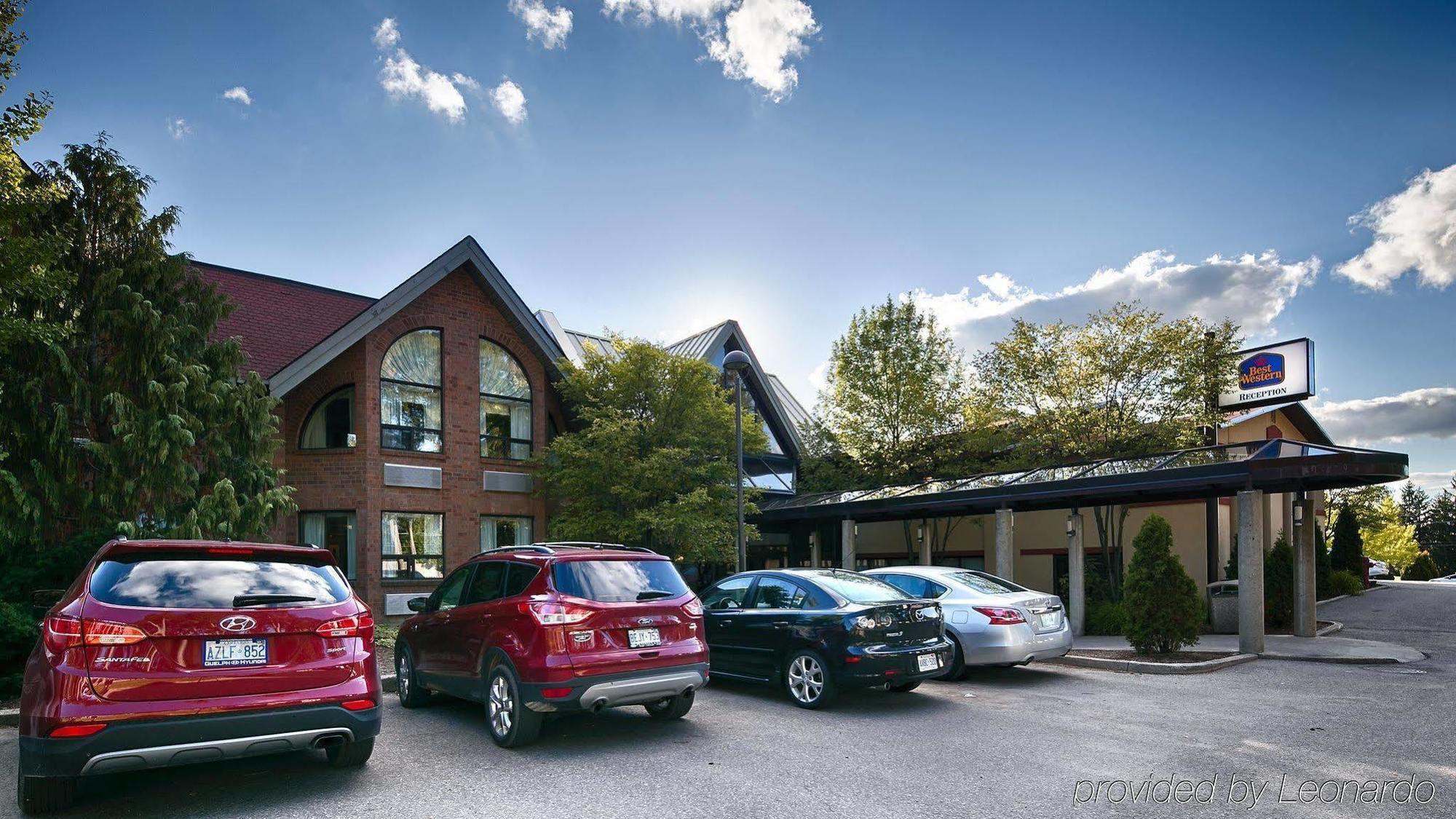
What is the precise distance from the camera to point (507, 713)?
727 cm

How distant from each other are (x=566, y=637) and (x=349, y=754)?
5.68 feet

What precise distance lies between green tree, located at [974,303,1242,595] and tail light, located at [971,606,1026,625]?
10.1m

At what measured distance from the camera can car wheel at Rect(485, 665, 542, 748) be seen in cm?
707

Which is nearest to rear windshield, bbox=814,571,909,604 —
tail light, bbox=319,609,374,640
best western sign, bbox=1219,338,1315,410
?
tail light, bbox=319,609,374,640

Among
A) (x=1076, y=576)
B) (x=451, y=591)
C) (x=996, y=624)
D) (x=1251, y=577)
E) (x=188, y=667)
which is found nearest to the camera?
(x=188, y=667)

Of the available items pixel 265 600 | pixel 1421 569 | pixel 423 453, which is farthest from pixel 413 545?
pixel 1421 569

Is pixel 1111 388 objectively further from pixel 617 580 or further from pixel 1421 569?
pixel 1421 569

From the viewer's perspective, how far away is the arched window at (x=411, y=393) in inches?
709

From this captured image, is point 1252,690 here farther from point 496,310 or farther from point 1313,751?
point 496,310

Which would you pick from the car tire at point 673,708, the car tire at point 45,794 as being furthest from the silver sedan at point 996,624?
the car tire at point 45,794

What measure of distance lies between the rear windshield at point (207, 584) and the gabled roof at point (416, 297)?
1156 cm

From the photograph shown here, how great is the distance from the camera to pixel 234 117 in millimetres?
13914

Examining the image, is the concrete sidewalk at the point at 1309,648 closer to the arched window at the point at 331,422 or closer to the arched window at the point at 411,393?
A: the arched window at the point at 411,393

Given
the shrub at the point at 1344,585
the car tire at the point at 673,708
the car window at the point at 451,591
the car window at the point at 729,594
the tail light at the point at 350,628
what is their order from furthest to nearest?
the shrub at the point at 1344,585 → the car window at the point at 729,594 → the car window at the point at 451,591 → the car tire at the point at 673,708 → the tail light at the point at 350,628
